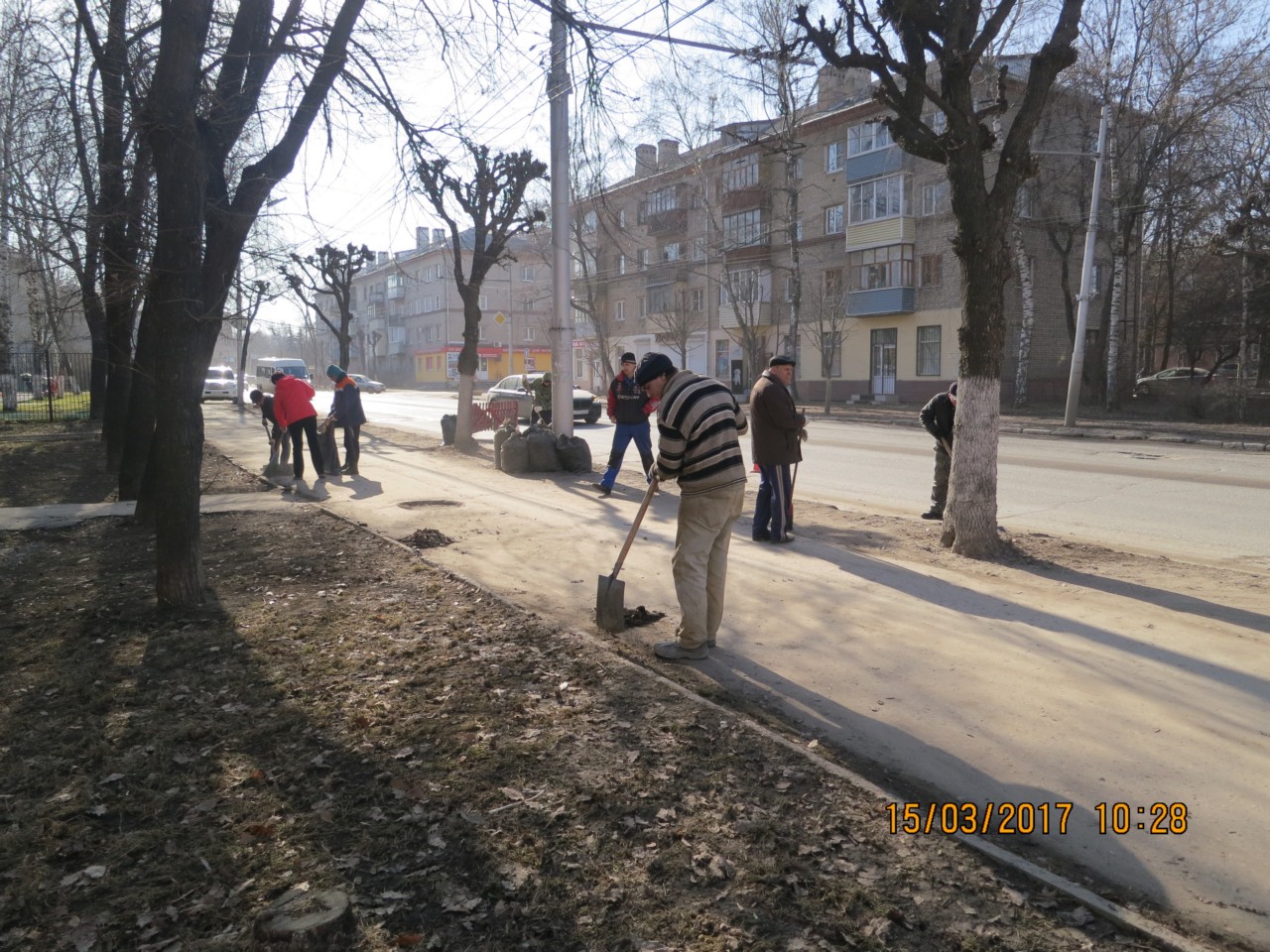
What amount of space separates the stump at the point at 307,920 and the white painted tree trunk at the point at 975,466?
20.3 ft

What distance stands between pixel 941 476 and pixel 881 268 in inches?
1201

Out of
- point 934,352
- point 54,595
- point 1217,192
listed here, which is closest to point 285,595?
point 54,595

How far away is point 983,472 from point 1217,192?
26695 mm

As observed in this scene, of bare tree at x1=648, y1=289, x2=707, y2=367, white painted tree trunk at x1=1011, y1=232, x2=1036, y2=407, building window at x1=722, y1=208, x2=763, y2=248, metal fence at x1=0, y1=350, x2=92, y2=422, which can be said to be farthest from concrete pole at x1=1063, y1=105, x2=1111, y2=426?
metal fence at x1=0, y1=350, x2=92, y2=422

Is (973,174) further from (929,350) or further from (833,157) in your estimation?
(833,157)

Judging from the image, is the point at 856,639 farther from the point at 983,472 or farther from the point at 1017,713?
the point at 983,472

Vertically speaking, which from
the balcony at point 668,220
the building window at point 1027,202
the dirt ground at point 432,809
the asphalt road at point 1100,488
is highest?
the balcony at point 668,220

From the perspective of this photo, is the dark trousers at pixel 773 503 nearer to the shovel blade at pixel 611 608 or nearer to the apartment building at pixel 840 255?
the shovel blade at pixel 611 608

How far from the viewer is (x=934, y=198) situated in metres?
35.9

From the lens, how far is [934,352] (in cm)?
3622

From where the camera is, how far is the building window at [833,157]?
3988 centimetres

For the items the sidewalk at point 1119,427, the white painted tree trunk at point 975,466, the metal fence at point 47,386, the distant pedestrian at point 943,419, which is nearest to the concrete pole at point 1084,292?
the sidewalk at point 1119,427

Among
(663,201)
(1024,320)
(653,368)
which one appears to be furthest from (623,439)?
(663,201)

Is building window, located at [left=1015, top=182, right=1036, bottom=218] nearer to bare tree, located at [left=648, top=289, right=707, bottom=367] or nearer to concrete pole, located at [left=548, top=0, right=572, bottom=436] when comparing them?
bare tree, located at [left=648, top=289, right=707, bottom=367]
